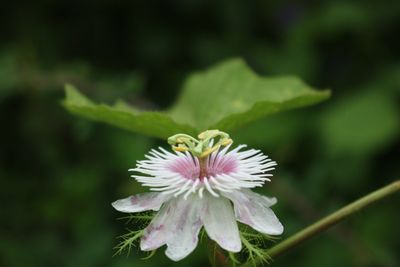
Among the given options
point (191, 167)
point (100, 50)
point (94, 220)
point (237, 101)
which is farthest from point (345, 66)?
point (191, 167)

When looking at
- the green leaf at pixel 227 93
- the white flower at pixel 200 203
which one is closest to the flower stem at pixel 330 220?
the white flower at pixel 200 203

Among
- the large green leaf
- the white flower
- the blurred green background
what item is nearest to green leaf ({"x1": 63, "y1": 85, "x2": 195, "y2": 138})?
the large green leaf

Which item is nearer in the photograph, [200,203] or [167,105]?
[200,203]

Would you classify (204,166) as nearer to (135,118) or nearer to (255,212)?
(255,212)

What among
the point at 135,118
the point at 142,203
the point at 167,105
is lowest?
the point at 142,203

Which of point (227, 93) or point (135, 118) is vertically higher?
point (227, 93)

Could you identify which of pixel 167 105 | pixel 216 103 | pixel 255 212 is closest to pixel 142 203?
pixel 255 212
